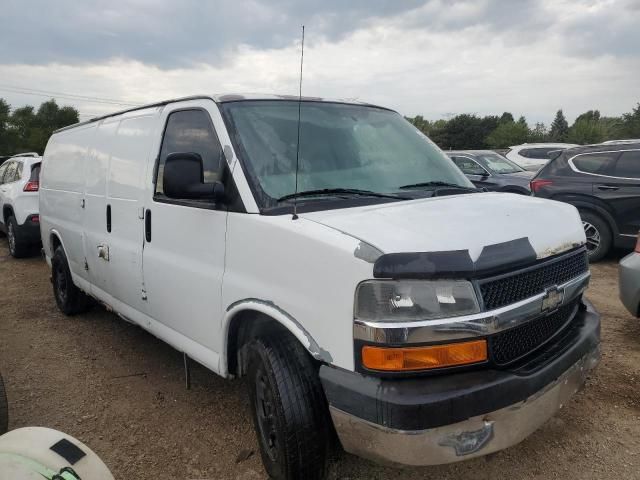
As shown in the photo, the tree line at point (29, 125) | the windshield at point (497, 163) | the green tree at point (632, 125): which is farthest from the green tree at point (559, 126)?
the windshield at point (497, 163)

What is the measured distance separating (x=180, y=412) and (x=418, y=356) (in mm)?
2120

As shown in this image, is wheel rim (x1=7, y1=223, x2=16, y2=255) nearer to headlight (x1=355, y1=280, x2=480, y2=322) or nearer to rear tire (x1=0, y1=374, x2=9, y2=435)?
rear tire (x1=0, y1=374, x2=9, y2=435)

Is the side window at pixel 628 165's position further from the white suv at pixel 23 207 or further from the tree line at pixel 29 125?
the tree line at pixel 29 125

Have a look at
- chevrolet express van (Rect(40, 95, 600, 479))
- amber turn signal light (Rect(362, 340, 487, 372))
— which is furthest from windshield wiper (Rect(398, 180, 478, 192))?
amber turn signal light (Rect(362, 340, 487, 372))

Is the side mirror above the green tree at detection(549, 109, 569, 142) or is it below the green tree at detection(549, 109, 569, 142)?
below

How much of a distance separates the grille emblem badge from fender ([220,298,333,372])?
100cm

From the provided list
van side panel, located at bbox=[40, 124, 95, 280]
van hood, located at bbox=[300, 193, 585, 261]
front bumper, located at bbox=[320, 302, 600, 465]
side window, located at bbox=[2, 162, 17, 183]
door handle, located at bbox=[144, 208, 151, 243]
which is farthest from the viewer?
side window, located at bbox=[2, 162, 17, 183]

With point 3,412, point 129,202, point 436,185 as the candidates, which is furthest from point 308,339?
point 129,202

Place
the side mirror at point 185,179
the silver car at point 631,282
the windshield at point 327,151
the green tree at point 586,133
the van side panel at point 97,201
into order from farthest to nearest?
the green tree at point 586,133 → the van side panel at point 97,201 → the silver car at point 631,282 → the windshield at point 327,151 → the side mirror at point 185,179

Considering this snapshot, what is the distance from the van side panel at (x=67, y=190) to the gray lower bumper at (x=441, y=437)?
3.57m

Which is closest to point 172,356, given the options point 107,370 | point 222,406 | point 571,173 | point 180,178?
point 107,370

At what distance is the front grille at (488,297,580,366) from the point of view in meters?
2.15

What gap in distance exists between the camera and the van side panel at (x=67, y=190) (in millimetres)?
4844

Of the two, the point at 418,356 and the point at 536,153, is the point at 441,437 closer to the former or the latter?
the point at 418,356
